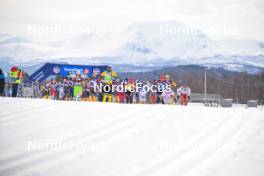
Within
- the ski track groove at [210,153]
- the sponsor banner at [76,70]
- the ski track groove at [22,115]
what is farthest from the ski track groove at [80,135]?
the sponsor banner at [76,70]

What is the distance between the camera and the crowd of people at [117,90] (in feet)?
58.4

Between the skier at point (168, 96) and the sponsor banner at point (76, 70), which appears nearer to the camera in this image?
the skier at point (168, 96)

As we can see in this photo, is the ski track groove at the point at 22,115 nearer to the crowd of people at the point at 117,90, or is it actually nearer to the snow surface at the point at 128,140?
the snow surface at the point at 128,140

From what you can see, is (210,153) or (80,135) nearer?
(210,153)

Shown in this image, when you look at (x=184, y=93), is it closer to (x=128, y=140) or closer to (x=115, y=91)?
(x=115, y=91)

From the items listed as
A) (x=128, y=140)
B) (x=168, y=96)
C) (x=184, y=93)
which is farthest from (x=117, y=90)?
(x=128, y=140)

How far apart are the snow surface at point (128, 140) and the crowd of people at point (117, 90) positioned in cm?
447

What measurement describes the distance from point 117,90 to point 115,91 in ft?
0.62

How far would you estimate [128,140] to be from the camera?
387 inches

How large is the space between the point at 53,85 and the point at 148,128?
10.4m

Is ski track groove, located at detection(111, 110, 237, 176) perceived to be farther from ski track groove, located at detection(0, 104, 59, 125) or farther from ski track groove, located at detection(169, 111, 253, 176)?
ski track groove, located at detection(0, 104, 59, 125)

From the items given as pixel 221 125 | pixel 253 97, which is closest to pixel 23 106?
pixel 221 125

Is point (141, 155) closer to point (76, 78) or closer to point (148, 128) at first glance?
point (148, 128)

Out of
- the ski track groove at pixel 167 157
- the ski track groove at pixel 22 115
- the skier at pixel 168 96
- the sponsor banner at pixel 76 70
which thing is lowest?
the ski track groove at pixel 167 157
